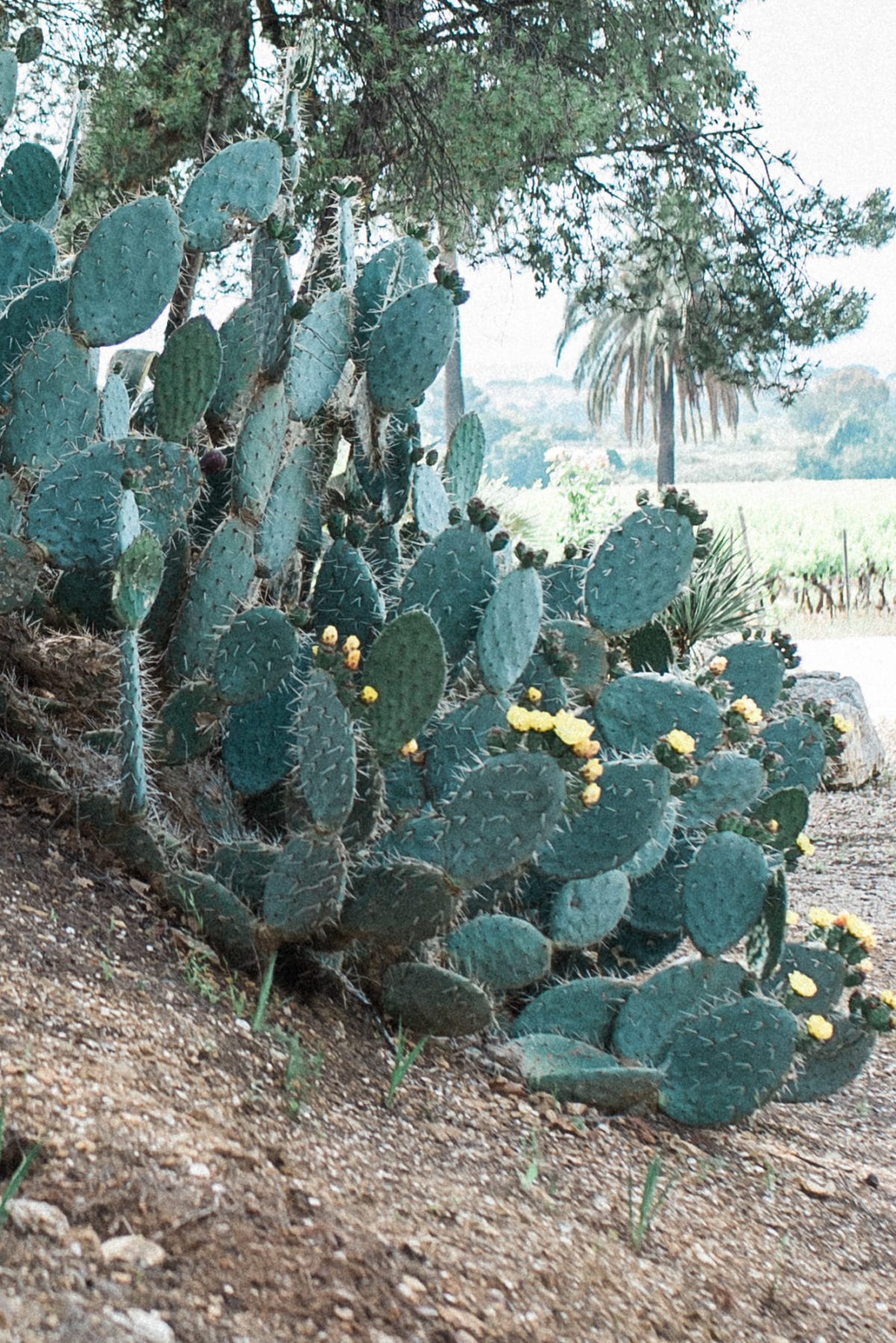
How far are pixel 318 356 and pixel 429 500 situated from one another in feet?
1.42

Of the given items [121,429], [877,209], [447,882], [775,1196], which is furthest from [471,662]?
[877,209]

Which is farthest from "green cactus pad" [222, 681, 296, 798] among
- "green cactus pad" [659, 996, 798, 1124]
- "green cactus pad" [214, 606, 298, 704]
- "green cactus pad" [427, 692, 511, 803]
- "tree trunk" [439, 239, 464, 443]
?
"tree trunk" [439, 239, 464, 443]

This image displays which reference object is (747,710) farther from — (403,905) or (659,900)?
(403,905)

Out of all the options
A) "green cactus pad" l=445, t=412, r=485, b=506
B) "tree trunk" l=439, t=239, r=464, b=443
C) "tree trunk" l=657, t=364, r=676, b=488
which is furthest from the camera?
"tree trunk" l=657, t=364, r=676, b=488

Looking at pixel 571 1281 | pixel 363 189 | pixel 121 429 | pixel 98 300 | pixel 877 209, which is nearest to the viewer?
pixel 571 1281

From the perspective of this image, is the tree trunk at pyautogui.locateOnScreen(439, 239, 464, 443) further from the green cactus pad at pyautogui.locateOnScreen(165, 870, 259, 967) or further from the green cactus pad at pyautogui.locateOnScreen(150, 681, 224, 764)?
the green cactus pad at pyautogui.locateOnScreen(165, 870, 259, 967)

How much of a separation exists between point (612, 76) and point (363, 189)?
1.87 m

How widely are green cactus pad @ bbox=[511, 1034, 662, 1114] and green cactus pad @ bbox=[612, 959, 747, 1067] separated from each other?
0.27ft

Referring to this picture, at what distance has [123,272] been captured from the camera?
2691 mm

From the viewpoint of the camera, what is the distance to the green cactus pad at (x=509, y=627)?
259 centimetres

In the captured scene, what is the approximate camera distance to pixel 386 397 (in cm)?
307

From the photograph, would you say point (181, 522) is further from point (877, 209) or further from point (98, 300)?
point (877, 209)

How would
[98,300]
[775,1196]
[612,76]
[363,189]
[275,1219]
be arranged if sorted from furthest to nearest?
[612,76], [363,189], [98,300], [775,1196], [275,1219]

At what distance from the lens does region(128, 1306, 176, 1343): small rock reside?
1.18 m
